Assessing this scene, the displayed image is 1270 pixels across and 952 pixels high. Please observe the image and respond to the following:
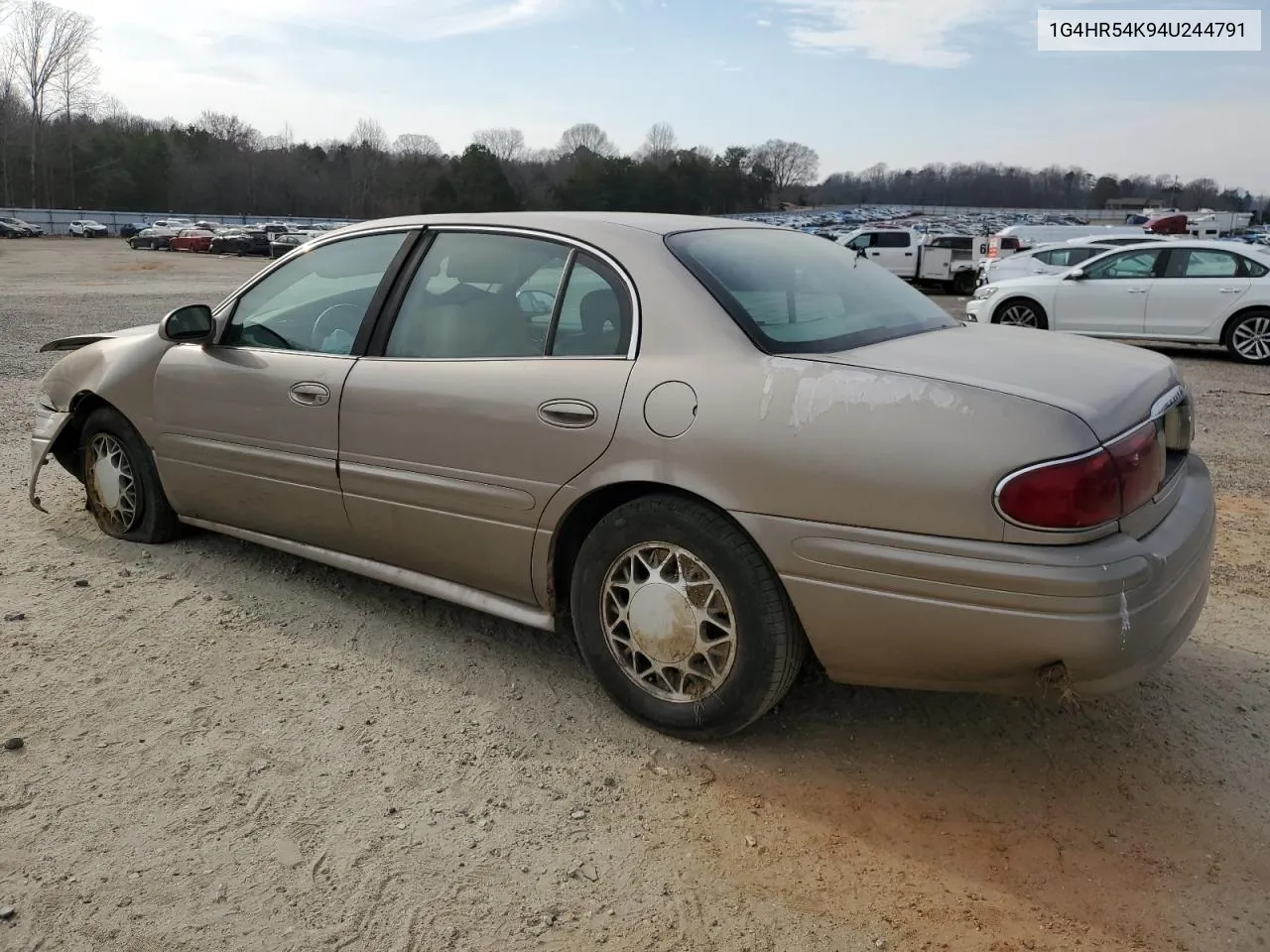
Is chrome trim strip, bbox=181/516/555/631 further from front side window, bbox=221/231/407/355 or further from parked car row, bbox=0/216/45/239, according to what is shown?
parked car row, bbox=0/216/45/239

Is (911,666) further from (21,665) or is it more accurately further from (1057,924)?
(21,665)

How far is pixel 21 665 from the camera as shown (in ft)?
11.3

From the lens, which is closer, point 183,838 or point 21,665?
point 183,838

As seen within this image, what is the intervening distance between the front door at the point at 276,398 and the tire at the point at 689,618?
3.89 feet

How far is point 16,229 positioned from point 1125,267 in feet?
210

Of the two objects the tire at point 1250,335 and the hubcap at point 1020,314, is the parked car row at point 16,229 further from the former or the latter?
the tire at point 1250,335

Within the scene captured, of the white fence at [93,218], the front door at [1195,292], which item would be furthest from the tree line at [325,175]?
the front door at [1195,292]

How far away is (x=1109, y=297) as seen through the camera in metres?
13.0

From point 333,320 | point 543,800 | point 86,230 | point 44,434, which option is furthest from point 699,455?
point 86,230

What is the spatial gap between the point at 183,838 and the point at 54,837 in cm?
33

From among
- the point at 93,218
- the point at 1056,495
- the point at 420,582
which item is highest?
the point at 93,218

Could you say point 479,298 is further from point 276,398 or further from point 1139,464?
point 1139,464

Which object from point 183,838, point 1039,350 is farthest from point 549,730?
point 1039,350

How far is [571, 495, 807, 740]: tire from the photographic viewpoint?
8.86ft
